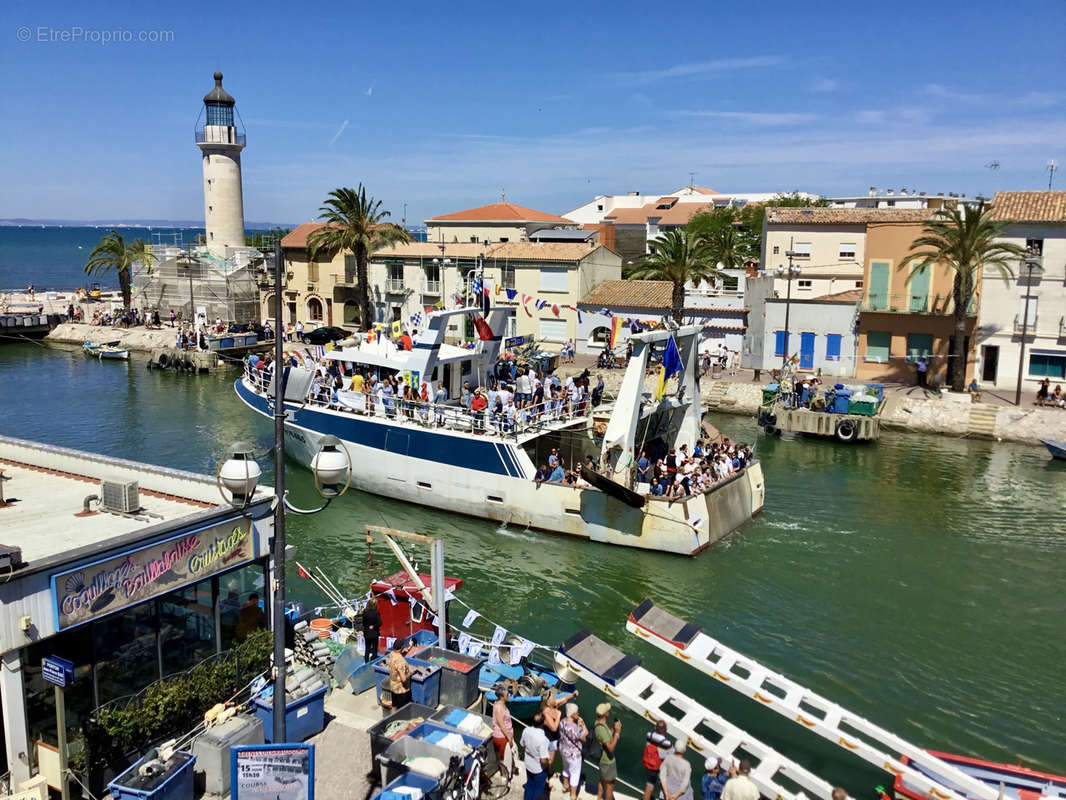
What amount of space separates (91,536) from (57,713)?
216 cm

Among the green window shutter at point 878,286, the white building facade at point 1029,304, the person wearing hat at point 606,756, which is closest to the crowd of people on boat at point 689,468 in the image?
the person wearing hat at point 606,756

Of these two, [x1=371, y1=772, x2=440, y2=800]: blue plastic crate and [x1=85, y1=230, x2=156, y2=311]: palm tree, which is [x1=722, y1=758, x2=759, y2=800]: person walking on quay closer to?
[x1=371, y1=772, x2=440, y2=800]: blue plastic crate

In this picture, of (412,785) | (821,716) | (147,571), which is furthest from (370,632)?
(821,716)

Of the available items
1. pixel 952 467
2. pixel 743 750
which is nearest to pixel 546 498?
pixel 743 750

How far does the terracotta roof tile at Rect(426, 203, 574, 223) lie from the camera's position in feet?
208

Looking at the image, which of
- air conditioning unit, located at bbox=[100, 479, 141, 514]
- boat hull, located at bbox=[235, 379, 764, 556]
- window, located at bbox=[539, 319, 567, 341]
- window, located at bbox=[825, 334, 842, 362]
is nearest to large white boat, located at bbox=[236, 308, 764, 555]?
boat hull, located at bbox=[235, 379, 764, 556]

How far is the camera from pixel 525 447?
23281mm

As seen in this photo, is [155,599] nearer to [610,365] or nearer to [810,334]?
[610,365]

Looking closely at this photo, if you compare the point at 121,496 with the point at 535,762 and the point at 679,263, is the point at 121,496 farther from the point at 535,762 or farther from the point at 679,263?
the point at 679,263

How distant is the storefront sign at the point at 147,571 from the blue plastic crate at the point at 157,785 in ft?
5.76

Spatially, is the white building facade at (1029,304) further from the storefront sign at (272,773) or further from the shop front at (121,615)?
the storefront sign at (272,773)

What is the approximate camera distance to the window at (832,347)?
4278 cm

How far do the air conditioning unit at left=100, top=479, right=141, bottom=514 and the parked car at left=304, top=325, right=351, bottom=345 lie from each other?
41166 millimetres

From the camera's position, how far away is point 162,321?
64062 mm
